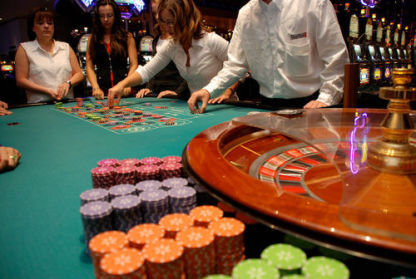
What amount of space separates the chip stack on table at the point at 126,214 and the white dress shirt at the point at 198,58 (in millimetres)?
3081

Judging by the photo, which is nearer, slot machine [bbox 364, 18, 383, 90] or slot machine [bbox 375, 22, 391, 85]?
slot machine [bbox 364, 18, 383, 90]

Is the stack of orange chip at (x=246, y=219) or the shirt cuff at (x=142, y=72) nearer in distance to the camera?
the stack of orange chip at (x=246, y=219)

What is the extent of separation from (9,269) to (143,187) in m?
0.39

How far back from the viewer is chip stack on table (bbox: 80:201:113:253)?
0.80 meters

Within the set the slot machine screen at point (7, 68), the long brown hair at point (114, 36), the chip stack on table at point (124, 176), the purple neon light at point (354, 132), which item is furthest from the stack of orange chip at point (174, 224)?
the slot machine screen at point (7, 68)

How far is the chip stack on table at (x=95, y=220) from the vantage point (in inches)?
31.5

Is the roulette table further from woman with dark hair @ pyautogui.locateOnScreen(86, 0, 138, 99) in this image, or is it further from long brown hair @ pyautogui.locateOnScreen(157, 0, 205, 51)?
woman with dark hair @ pyautogui.locateOnScreen(86, 0, 138, 99)

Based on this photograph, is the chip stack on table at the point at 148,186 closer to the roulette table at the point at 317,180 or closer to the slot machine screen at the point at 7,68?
the roulette table at the point at 317,180

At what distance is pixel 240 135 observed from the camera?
162cm

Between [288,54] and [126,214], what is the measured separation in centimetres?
237

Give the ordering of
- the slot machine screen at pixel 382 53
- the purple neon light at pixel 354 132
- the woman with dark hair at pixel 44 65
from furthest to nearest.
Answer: the slot machine screen at pixel 382 53 < the woman with dark hair at pixel 44 65 < the purple neon light at pixel 354 132

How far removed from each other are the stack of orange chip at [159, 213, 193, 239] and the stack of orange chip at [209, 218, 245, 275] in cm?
8

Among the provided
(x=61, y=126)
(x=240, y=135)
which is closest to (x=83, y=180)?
(x=240, y=135)

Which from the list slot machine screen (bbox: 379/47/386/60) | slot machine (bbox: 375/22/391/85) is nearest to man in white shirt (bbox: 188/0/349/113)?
slot machine (bbox: 375/22/391/85)
